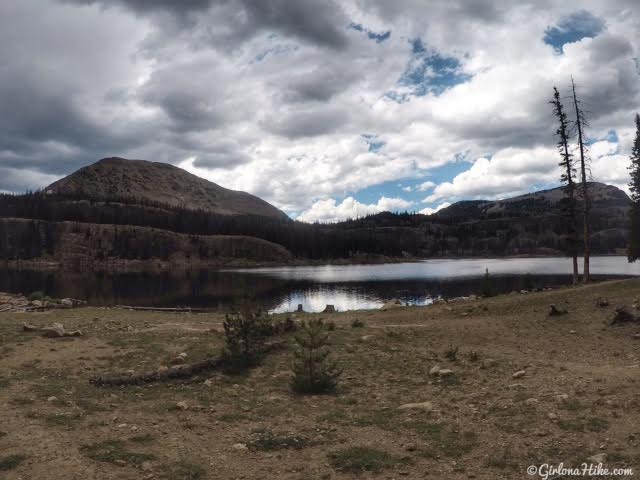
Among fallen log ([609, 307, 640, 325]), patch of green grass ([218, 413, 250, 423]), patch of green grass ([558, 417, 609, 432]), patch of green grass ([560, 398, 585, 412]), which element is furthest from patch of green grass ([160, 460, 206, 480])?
fallen log ([609, 307, 640, 325])

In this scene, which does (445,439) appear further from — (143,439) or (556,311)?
(556,311)

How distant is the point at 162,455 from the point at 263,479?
2.23 metres

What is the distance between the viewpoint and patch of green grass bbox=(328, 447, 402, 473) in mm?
8445

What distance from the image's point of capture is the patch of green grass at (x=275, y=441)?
955 cm

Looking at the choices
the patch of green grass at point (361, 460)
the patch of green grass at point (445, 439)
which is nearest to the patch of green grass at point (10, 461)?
the patch of green grass at point (361, 460)

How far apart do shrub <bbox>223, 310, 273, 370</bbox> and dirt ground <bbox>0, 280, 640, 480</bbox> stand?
0.66 m

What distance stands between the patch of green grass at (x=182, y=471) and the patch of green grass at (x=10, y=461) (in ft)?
8.36

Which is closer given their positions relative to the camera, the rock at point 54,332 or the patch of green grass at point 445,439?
the patch of green grass at point 445,439

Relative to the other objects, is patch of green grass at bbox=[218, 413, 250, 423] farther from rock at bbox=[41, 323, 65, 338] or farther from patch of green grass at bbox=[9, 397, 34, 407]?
rock at bbox=[41, 323, 65, 338]

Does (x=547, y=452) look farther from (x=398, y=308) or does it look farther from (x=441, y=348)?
(x=398, y=308)

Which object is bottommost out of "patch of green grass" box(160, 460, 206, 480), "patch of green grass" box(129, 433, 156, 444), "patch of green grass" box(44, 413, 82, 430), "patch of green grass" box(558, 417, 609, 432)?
"patch of green grass" box(558, 417, 609, 432)

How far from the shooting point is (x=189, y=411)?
11.8m

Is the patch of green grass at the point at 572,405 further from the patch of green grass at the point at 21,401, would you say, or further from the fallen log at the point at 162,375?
the patch of green grass at the point at 21,401

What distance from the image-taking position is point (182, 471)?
8141mm
